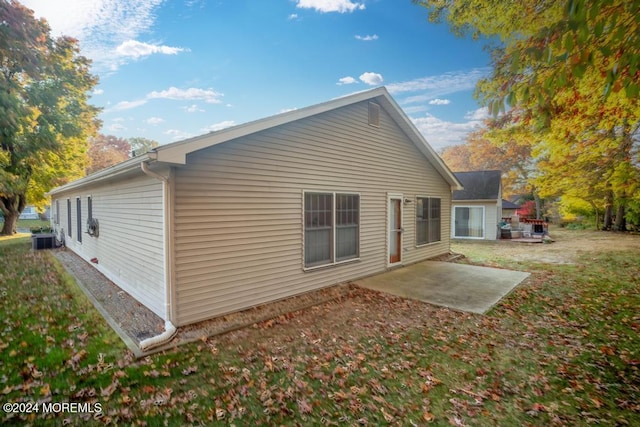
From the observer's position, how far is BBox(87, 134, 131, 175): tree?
34.6m

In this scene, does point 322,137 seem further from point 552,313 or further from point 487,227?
point 487,227

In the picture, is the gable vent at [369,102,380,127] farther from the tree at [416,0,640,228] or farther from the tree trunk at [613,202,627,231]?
the tree trunk at [613,202,627,231]

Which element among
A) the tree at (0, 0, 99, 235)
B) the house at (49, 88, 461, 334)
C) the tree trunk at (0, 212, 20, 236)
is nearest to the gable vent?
the house at (49, 88, 461, 334)

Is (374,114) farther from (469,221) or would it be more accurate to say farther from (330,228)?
(469,221)

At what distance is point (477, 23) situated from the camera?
7.07 meters

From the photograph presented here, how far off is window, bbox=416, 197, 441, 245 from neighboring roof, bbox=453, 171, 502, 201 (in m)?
7.73

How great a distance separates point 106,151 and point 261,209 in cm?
4040

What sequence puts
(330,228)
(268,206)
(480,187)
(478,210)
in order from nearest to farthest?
(268,206)
(330,228)
(478,210)
(480,187)

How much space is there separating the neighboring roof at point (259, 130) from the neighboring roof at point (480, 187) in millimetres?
8901

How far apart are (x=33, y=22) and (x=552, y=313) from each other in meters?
14.6

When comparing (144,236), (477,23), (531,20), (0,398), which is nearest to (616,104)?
(531,20)

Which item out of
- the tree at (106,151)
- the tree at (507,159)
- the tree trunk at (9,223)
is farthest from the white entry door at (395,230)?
the tree at (106,151)

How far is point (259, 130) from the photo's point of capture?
17.4ft

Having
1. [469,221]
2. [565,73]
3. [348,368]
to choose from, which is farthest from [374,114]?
[469,221]
